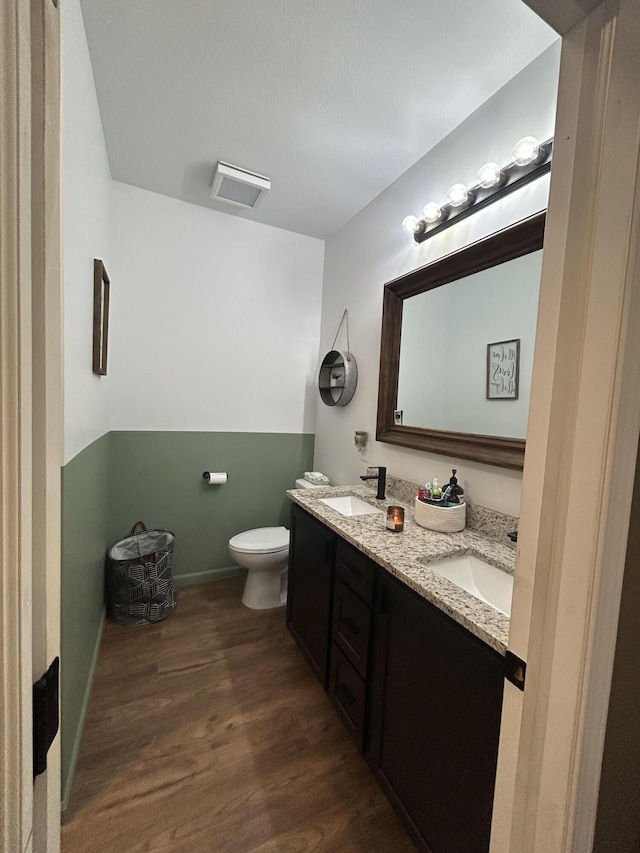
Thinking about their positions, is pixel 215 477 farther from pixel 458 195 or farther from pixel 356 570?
pixel 458 195

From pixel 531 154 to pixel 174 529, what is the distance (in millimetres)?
2799

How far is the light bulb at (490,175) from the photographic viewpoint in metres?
1.41

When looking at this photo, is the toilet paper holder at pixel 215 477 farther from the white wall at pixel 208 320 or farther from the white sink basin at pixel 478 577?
the white sink basin at pixel 478 577

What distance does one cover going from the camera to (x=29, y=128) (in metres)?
0.35

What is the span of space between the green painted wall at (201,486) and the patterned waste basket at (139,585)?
0.99ft

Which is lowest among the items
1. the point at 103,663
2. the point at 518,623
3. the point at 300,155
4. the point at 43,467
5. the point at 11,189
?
the point at 103,663

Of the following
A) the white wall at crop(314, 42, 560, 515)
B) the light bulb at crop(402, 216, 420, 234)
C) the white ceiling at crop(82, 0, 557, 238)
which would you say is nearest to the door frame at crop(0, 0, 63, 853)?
the white ceiling at crop(82, 0, 557, 238)

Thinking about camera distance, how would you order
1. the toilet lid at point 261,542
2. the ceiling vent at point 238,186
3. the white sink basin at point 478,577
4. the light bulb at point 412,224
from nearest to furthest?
the white sink basin at point 478,577 → the light bulb at point 412,224 → the ceiling vent at point 238,186 → the toilet lid at point 261,542

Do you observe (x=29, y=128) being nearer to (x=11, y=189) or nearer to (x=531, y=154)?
(x=11, y=189)

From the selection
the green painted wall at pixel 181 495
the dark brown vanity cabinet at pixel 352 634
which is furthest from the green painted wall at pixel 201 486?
the dark brown vanity cabinet at pixel 352 634

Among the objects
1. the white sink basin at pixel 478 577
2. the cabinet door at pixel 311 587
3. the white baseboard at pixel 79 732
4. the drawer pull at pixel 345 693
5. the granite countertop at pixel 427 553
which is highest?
the granite countertop at pixel 427 553

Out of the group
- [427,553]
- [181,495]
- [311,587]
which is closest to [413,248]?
[427,553]

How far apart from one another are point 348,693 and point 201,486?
1.66 metres

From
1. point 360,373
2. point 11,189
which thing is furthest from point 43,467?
point 360,373
